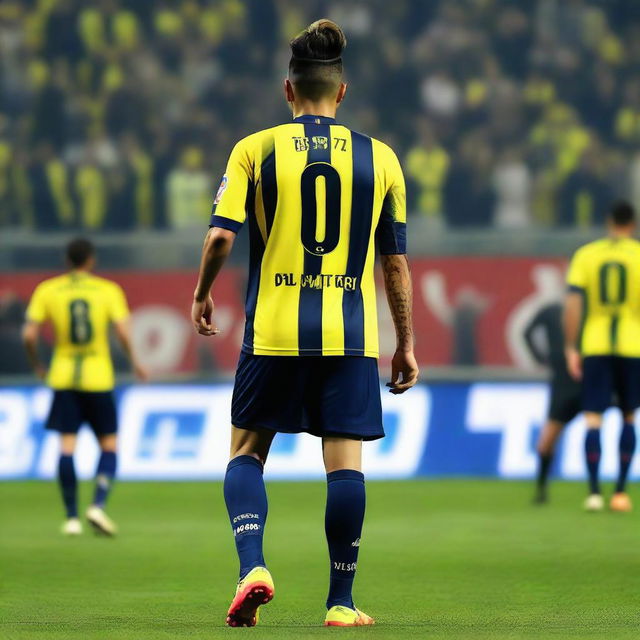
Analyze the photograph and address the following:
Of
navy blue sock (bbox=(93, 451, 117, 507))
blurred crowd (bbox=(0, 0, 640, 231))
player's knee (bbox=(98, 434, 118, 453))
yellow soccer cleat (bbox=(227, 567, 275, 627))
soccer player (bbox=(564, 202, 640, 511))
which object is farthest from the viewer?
blurred crowd (bbox=(0, 0, 640, 231))

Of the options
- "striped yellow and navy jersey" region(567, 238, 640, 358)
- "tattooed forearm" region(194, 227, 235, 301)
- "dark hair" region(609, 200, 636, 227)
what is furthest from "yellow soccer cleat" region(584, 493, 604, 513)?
"tattooed forearm" region(194, 227, 235, 301)

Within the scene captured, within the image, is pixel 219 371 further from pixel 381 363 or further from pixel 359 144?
pixel 359 144

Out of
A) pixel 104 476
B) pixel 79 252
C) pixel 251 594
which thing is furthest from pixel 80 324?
pixel 251 594

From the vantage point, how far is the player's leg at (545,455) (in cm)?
1103

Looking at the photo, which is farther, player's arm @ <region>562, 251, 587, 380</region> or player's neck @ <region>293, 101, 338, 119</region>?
player's arm @ <region>562, 251, 587, 380</region>

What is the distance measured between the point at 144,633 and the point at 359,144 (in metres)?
1.66

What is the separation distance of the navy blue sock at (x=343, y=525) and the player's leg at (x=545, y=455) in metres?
6.54

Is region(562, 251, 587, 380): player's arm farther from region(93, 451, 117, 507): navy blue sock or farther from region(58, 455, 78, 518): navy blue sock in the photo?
region(58, 455, 78, 518): navy blue sock

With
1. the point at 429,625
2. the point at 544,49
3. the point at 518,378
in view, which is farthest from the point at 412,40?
the point at 429,625

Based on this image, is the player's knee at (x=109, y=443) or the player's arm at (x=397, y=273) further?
the player's knee at (x=109, y=443)

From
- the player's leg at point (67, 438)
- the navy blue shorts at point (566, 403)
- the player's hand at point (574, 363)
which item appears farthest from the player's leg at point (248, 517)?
the navy blue shorts at point (566, 403)

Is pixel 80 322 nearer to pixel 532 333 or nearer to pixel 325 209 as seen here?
pixel 532 333

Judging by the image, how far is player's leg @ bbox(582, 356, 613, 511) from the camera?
10281 millimetres

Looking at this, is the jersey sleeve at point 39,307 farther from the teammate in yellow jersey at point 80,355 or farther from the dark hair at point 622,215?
the dark hair at point 622,215
